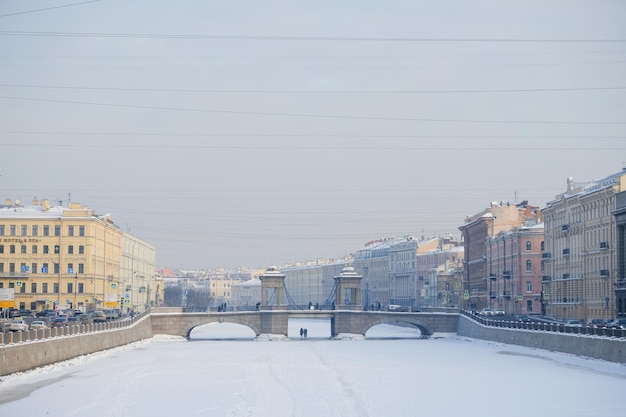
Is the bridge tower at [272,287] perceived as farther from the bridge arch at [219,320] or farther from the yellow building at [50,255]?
the yellow building at [50,255]

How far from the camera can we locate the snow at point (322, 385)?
48312 mm

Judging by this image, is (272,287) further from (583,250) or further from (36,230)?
(583,250)

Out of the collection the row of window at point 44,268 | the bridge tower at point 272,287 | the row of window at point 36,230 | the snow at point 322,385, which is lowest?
the snow at point 322,385

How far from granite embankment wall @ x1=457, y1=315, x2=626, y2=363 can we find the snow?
722 millimetres

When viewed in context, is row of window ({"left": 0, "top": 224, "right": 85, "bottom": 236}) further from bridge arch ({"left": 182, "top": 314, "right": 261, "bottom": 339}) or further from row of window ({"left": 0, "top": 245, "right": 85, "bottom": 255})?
bridge arch ({"left": 182, "top": 314, "right": 261, "bottom": 339})

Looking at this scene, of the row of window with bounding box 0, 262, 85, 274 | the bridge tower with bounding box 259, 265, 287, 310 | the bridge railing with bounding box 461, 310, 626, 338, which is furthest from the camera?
the row of window with bounding box 0, 262, 85, 274

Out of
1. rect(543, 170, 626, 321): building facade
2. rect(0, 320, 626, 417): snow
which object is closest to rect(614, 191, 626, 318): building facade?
rect(543, 170, 626, 321): building facade

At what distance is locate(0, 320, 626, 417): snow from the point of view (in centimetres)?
4831

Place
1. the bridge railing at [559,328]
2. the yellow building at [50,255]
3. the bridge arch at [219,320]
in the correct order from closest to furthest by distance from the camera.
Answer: the bridge railing at [559,328], the bridge arch at [219,320], the yellow building at [50,255]

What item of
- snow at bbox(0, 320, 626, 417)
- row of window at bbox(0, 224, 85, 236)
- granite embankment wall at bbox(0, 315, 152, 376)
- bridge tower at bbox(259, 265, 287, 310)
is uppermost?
row of window at bbox(0, 224, 85, 236)

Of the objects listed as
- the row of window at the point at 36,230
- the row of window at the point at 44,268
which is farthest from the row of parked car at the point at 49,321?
the row of window at the point at 36,230

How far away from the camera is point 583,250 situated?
359ft

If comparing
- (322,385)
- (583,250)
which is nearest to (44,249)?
(583,250)

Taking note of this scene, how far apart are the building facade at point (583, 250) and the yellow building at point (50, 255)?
46.1 metres
